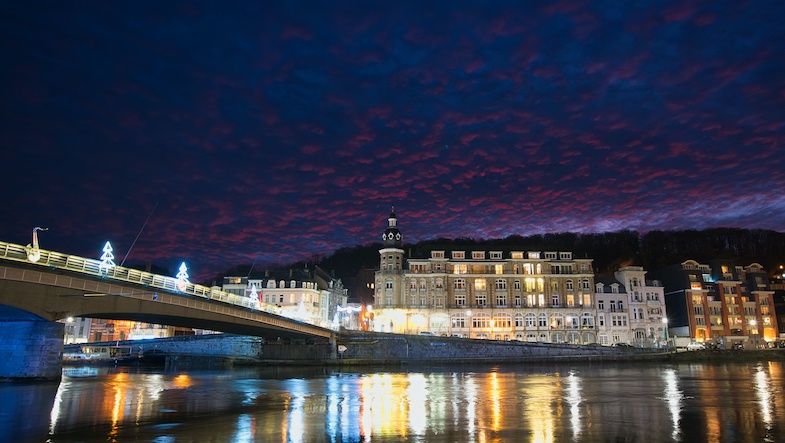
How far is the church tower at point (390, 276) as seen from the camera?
10356 cm

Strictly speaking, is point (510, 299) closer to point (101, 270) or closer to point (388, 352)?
point (388, 352)

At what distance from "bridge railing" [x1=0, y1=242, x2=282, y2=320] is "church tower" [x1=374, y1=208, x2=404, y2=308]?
156ft

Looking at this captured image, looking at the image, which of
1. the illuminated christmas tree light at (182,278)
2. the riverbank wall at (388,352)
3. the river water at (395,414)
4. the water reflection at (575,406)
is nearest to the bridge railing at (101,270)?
the illuminated christmas tree light at (182,278)

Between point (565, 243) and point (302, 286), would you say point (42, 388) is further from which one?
point (565, 243)

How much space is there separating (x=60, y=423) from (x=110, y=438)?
503 centimetres

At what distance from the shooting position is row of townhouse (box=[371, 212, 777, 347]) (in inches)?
4055

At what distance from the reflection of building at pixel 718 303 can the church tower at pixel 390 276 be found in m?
58.3

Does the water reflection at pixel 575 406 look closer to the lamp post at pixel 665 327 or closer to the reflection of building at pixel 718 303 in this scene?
the lamp post at pixel 665 327

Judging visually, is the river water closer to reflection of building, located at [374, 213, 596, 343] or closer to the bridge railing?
the bridge railing

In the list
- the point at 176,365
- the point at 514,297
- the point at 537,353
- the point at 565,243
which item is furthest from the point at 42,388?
the point at 565,243

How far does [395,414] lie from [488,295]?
8209 centimetres

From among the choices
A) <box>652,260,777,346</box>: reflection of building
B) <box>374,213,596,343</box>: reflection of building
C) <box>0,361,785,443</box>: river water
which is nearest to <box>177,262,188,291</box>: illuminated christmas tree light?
<box>0,361,785,443</box>: river water

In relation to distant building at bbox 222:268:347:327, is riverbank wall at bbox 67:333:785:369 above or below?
below

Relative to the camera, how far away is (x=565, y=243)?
166500 mm
